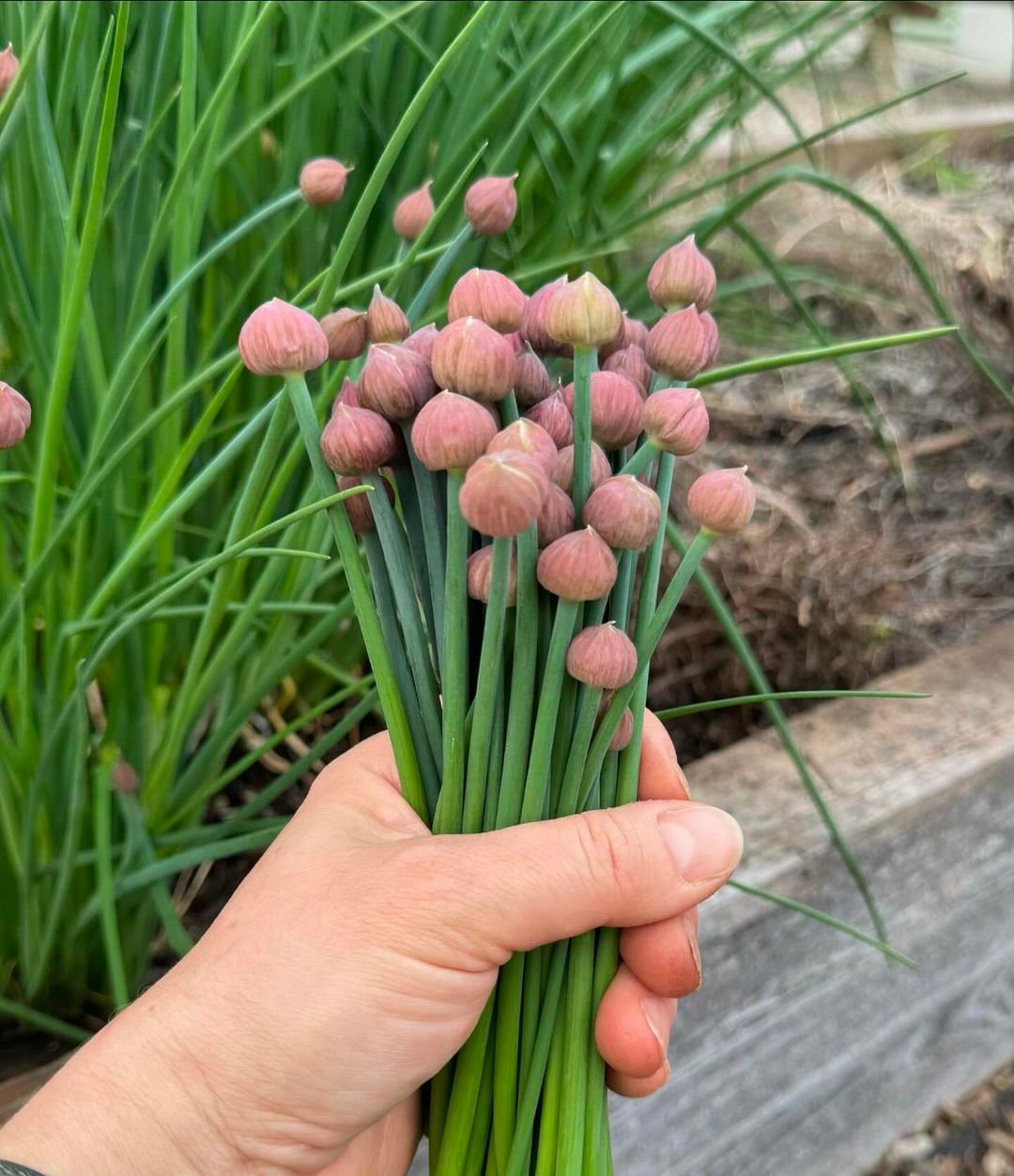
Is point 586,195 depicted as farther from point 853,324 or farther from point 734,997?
point 853,324

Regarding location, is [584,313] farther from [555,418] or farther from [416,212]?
[416,212]

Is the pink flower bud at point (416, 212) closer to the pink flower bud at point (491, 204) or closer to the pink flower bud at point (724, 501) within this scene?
the pink flower bud at point (491, 204)

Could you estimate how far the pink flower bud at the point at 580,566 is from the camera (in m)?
0.33

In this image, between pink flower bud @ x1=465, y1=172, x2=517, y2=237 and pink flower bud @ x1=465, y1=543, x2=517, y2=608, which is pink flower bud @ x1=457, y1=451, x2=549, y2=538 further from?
pink flower bud @ x1=465, y1=172, x2=517, y2=237

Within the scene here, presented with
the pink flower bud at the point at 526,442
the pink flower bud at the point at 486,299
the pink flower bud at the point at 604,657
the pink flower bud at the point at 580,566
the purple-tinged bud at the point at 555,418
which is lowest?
the pink flower bud at the point at 604,657

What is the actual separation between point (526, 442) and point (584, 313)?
6 centimetres

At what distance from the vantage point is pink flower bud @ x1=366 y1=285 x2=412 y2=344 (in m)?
0.39

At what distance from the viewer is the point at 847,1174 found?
0.91 meters

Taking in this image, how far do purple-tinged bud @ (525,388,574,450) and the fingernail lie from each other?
0.55 ft

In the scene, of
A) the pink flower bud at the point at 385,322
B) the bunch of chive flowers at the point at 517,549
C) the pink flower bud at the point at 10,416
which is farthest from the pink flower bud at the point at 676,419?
the pink flower bud at the point at 10,416

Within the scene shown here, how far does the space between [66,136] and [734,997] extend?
2.31ft

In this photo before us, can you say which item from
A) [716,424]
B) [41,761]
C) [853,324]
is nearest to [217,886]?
[41,761]

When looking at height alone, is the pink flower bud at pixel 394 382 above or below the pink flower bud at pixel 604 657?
above

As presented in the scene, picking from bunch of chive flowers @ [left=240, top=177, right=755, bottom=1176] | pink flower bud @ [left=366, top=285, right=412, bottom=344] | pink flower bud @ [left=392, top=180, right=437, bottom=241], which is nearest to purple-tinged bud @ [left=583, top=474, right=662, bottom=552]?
bunch of chive flowers @ [left=240, top=177, right=755, bottom=1176]
